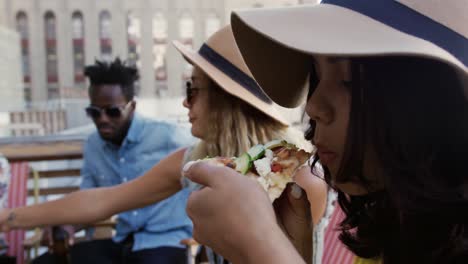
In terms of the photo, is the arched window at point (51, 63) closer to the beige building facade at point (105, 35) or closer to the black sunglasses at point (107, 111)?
the beige building facade at point (105, 35)

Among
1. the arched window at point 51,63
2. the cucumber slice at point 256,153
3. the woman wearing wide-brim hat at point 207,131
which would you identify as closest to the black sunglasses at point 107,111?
the woman wearing wide-brim hat at point 207,131

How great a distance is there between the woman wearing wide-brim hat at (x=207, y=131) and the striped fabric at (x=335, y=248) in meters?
0.37

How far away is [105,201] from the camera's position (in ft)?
6.04

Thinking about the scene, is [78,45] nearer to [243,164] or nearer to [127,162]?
[127,162]

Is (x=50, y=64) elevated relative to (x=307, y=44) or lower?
lower

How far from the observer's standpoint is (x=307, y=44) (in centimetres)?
61

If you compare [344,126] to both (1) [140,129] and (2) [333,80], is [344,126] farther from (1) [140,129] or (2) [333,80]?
(1) [140,129]

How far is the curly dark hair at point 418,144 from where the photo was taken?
68 cm

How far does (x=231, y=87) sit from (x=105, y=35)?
2561cm

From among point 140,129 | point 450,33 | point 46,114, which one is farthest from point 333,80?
point 46,114

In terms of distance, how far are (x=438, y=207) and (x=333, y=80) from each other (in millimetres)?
252

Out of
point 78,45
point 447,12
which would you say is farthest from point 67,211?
point 78,45

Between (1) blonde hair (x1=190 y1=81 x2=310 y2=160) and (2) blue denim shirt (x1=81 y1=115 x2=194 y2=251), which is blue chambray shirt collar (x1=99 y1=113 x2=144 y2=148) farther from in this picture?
(1) blonde hair (x1=190 y1=81 x2=310 y2=160)

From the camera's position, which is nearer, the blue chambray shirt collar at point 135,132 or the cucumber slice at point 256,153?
→ the cucumber slice at point 256,153
